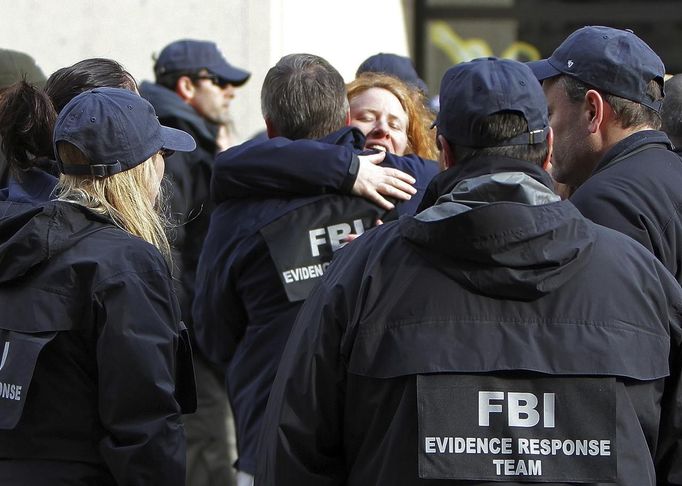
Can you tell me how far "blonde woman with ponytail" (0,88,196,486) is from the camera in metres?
2.65

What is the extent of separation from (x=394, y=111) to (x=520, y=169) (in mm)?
1855

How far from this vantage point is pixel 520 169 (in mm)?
2301

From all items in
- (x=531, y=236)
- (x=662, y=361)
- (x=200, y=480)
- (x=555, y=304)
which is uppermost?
(x=531, y=236)

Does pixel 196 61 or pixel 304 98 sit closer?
pixel 304 98

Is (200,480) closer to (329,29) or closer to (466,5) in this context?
(329,29)

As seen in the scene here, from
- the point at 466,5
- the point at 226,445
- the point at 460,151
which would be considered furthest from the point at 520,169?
the point at 466,5

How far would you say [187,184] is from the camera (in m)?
5.38

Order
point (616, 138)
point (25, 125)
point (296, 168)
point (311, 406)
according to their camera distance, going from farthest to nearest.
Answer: point (296, 168) → point (616, 138) → point (25, 125) → point (311, 406)

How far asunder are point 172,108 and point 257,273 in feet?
6.60

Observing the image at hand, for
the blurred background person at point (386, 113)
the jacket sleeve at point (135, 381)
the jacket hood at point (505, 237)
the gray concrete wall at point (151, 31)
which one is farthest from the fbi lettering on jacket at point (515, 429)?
the gray concrete wall at point (151, 31)

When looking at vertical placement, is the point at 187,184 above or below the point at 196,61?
below

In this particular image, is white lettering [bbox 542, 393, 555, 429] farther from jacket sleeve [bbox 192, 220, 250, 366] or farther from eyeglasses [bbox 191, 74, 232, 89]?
eyeglasses [bbox 191, 74, 232, 89]

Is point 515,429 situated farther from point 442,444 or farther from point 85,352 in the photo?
point 85,352

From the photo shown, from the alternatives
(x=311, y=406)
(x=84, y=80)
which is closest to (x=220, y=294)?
(x=84, y=80)
